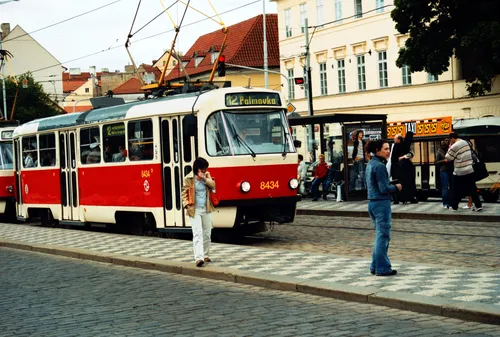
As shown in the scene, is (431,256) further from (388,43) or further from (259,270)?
(388,43)

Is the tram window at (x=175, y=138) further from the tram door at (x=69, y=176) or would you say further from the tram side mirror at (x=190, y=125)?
the tram door at (x=69, y=176)

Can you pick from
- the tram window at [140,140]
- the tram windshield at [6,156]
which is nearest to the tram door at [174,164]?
the tram window at [140,140]

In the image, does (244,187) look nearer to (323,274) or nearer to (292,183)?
(292,183)

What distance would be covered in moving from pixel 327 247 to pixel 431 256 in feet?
8.40

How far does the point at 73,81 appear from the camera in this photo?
158 m

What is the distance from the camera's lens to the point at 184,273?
1411cm

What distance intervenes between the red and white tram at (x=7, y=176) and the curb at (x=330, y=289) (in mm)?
13328

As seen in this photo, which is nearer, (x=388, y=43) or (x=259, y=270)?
(x=259, y=270)

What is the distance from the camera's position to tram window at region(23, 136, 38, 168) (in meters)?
26.3

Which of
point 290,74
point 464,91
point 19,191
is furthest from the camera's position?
point 290,74

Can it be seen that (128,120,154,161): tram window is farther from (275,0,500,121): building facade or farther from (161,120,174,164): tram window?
(275,0,500,121): building facade

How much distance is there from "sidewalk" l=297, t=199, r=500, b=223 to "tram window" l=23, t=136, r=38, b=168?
742 centimetres

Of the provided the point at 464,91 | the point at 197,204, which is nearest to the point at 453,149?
the point at 197,204

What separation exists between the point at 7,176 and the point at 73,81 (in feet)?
428
